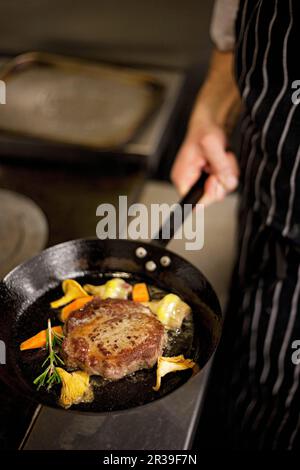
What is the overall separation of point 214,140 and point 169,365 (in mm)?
658

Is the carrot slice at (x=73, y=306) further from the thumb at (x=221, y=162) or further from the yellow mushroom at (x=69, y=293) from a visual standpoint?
the thumb at (x=221, y=162)

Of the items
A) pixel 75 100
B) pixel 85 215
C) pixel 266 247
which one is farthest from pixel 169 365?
pixel 75 100

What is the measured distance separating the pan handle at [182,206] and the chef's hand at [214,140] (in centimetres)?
3

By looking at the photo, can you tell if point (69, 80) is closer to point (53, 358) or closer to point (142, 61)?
point (142, 61)

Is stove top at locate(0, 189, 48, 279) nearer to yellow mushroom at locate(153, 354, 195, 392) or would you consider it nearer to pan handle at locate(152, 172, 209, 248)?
pan handle at locate(152, 172, 209, 248)

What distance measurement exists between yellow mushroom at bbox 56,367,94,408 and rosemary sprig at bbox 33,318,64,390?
0.01m

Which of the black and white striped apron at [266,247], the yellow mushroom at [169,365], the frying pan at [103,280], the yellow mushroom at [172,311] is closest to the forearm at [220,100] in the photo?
the black and white striped apron at [266,247]

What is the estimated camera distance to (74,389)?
907 mm

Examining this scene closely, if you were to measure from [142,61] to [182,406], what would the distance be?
5.06ft

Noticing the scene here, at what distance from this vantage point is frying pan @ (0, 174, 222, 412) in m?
0.92

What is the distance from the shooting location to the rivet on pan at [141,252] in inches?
44.7

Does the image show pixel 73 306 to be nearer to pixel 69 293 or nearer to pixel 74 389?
pixel 69 293

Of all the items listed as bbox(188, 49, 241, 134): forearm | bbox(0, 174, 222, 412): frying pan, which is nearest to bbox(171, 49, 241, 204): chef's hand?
bbox(188, 49, 241, 134): forearm
